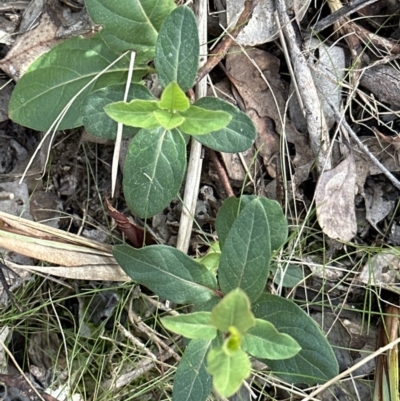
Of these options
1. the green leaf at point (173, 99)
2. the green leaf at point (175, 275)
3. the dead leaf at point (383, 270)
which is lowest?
the dead leaf at point (383, 270)

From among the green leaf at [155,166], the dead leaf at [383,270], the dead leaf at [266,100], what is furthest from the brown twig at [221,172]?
the dead leaf at [383,270]

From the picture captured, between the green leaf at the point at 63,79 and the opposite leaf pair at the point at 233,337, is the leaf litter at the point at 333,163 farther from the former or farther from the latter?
the opposite leaf pair at the point at 233,337

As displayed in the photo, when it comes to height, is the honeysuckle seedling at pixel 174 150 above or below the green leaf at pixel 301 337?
above

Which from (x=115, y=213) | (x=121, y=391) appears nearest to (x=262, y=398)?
(x=121, y=391)

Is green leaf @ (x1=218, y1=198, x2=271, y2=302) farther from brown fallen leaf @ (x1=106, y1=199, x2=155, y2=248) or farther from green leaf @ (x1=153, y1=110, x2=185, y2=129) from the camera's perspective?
brown fallen leaf @ (x1=106, y1=199, x2=155, y2=248)

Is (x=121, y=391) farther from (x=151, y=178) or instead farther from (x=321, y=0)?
(x=321, y=0)

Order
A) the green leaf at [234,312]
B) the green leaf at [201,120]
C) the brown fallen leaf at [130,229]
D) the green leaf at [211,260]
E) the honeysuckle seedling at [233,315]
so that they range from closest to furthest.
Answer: the green leaf at [234,312] < the honeysuckle seedling at [233,315] < the green leaf at [201,120] < the green leaf at [211,260] < the brown fallen leaf at [130,229]

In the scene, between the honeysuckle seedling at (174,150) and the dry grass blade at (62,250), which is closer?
the honeysuckle seedling at (174,150)

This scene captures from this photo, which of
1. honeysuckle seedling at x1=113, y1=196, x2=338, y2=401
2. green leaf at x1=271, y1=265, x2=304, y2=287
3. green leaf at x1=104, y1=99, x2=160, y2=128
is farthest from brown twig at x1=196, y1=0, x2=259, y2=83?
green leaf at x1=271, y1=265, x2=304, y2=287

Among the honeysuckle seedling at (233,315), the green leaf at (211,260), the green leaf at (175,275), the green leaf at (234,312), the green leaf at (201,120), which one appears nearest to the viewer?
the green leaf at (234,312)
